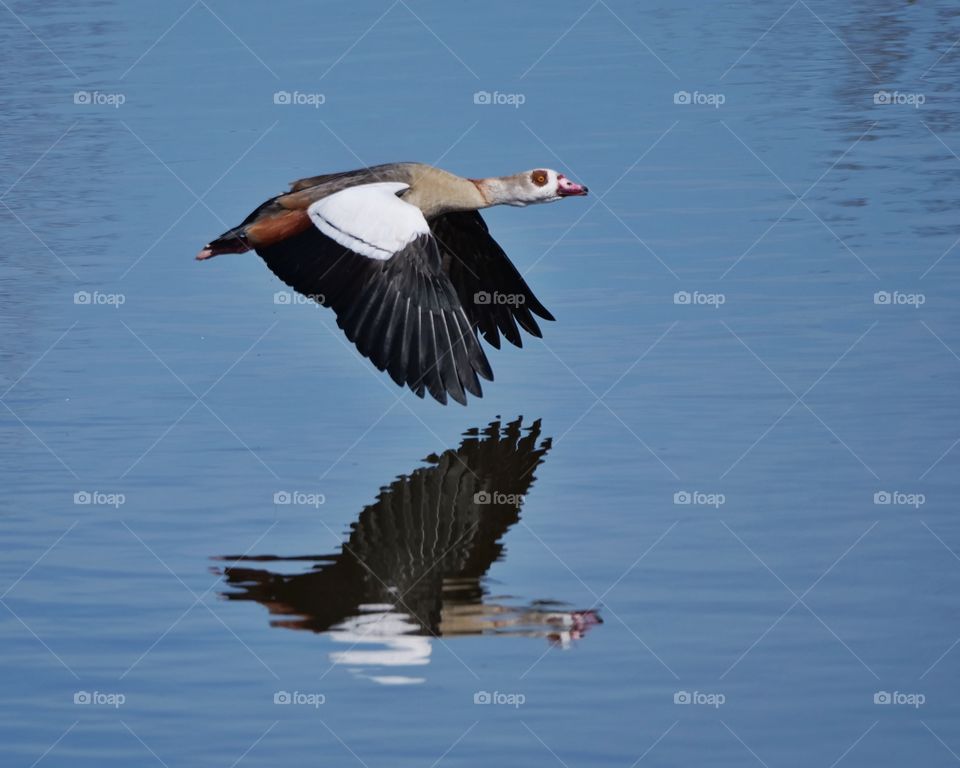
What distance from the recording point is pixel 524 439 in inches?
446

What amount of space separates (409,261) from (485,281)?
2306 millimetres

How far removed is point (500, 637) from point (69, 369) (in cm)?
536

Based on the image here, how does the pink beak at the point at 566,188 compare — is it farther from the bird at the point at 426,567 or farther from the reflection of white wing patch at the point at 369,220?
the bird at the point at 426,567

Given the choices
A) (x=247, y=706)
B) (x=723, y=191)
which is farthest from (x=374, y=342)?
(x=723, y=191)

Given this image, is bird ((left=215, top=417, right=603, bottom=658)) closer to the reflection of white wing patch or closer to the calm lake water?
the calm lake water

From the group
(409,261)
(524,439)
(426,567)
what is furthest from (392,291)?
(426,567)

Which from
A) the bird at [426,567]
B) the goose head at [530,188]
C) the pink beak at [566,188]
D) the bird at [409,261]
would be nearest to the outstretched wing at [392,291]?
the bird at [409,261]

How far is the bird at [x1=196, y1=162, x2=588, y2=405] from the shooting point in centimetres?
1114

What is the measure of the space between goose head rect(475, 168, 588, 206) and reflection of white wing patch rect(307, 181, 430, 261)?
1.33 m

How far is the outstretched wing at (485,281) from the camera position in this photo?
13469 mm

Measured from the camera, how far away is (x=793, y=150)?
16.7 meters

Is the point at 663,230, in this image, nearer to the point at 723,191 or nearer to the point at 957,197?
the point at 723,191

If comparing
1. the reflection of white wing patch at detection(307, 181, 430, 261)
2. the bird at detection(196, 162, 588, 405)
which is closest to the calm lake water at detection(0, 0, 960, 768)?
the bird at detection(196, 162, 588, 405)

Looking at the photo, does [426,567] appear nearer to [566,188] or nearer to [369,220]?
[369,220]
